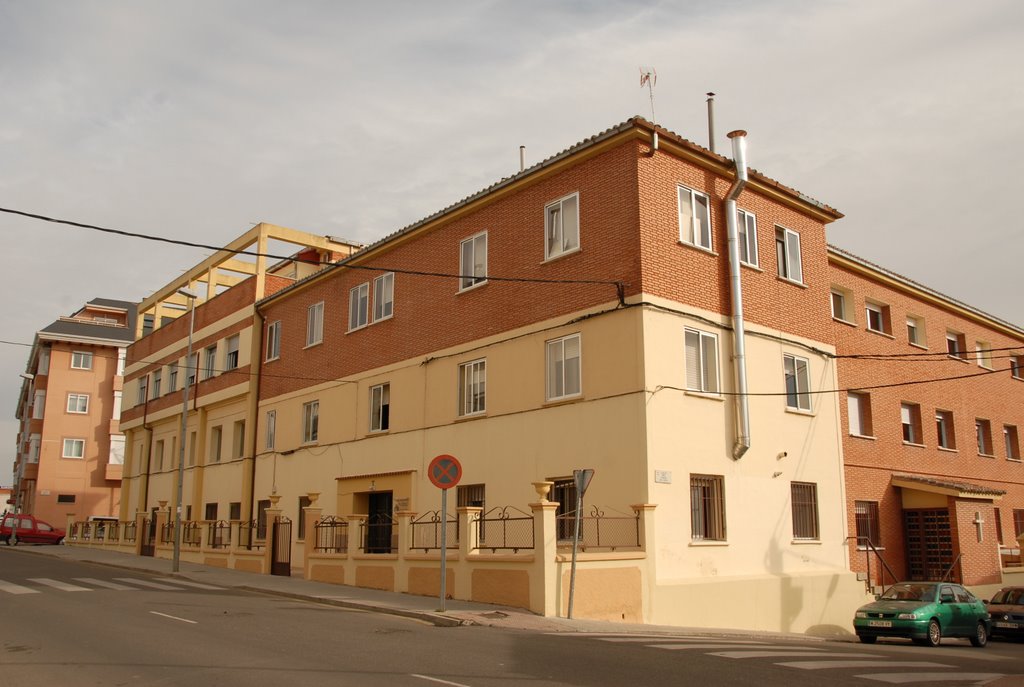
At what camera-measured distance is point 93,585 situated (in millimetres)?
20750

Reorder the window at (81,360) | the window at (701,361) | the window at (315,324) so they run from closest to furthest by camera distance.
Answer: the window at (701,361)
the window at (315,324)
the window at (81,360)

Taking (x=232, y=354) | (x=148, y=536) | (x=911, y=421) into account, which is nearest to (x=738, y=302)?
(x=911, y=421)

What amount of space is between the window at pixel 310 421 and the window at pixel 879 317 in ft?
57.2

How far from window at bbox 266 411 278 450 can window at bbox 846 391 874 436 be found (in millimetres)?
18387

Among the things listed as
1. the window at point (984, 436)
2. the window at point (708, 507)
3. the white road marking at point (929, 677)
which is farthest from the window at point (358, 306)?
the window at point (984, 436)

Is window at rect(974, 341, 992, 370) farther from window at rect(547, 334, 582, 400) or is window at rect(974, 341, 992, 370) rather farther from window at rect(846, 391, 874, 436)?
window at rect(547, 334, 582, 400)

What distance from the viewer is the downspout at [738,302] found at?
19484 millimetres

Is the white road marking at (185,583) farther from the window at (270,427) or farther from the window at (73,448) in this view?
the window at (73,448)

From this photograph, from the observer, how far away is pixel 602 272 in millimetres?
19125

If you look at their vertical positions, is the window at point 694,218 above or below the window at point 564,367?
above

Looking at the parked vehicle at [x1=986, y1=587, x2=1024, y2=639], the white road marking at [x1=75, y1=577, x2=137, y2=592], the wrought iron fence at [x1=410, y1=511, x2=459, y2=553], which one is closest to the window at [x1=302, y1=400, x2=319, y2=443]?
the white road marking at [x1=75, y1=577, x2=137, y2=592]

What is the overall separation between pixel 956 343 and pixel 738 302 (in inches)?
640

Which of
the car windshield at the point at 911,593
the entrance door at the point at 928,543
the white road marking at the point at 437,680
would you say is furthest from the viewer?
the entrance door at the point at 928,543

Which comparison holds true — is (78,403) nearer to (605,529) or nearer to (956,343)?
(605,529)
